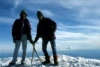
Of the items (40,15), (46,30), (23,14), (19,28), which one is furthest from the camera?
(46,30)

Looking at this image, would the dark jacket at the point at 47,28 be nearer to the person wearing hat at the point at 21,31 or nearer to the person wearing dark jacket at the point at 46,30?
the person wearing dark jacket at the point at 46,30

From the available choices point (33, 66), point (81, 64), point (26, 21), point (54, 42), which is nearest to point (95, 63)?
point (81, 64)

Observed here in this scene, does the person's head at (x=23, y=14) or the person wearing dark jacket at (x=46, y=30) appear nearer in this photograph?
the person's head at (x=23, y=14)

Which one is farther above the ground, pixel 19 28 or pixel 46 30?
pixel 19 28

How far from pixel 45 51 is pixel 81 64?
2408mm

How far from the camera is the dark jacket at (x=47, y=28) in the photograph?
13.6 meters

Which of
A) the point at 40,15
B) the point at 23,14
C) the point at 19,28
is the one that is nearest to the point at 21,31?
the point at 19,28

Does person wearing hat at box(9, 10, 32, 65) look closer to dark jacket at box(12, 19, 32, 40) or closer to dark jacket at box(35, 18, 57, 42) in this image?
dark jacket at box(12, 19, 32, 40)

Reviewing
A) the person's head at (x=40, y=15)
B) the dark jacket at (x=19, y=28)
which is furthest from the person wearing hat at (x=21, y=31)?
the person's head at (x=40, y=15)

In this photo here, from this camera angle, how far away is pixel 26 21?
44.8 ft

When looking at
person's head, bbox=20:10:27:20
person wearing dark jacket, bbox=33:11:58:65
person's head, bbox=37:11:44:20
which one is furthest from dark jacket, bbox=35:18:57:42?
person's head, bbox=20:10:27:20

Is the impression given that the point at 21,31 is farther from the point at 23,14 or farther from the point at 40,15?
the point at 40,15

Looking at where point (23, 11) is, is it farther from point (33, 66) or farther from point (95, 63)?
point (95, 63)

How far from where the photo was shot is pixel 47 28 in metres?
13.8
